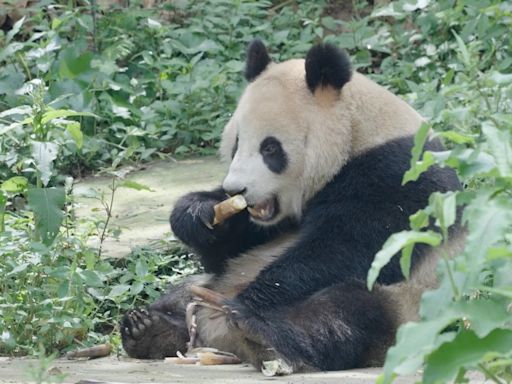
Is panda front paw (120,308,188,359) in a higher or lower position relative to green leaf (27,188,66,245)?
lower

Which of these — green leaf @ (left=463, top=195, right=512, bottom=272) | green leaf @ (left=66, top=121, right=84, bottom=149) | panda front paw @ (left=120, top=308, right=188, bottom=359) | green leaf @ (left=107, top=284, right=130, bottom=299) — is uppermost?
green leaf @ (left=463, top=195, right=512, bottom=272)

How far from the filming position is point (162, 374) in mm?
4934

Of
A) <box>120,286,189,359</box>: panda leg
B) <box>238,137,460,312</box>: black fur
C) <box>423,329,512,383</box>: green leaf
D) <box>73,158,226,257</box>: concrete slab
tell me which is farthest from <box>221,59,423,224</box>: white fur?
<box>423,329,512,383</box>: green leaf

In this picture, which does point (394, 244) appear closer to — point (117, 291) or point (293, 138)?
point (293, 138)

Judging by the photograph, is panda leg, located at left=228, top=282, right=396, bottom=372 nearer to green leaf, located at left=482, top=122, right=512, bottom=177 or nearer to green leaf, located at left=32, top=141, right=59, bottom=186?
green leaf, located at left=32, top=141, right=59, bottom=186

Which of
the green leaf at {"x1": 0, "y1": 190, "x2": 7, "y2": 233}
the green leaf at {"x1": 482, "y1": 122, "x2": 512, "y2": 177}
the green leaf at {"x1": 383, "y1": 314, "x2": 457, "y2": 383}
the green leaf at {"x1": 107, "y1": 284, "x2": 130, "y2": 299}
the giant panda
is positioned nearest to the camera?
the green leaf at {"x1": 383, "y1": 314, "x2": 457, "y2": 383}

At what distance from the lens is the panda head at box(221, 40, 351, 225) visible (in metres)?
5.99

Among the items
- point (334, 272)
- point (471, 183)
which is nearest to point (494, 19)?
point (471, 183)

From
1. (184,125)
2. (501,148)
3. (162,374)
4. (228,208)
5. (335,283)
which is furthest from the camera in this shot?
(184,125)

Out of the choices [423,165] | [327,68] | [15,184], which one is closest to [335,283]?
[327,68]

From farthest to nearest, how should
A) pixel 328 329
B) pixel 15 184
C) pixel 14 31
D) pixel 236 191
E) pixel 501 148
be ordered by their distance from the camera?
pixel 14 31 → pixel 15 184 → pixel 236 191 → pixel 328 329 → pixel 501 148

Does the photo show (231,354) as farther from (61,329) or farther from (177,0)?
(177,0)

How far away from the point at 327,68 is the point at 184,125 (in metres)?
3.74

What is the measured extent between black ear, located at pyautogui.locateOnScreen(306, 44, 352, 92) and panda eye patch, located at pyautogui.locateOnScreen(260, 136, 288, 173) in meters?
0.35
